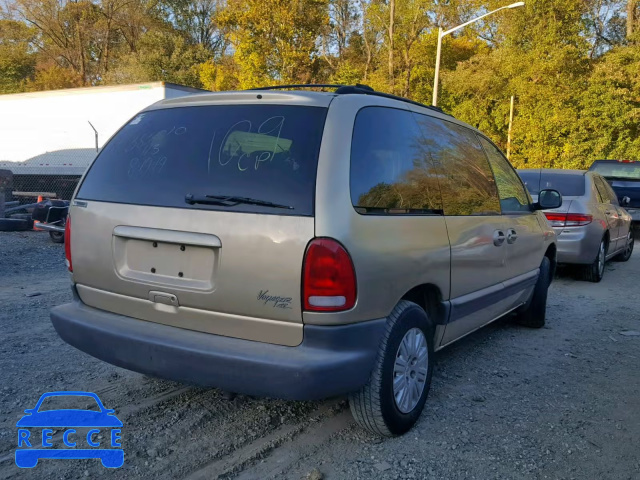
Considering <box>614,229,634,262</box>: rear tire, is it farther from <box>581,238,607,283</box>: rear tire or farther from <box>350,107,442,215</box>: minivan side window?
<box>350,107,442,215</box>: minivan side window

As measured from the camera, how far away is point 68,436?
3064 millimetres

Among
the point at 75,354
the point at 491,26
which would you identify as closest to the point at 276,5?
the point at 491,26

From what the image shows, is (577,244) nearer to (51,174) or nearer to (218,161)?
(218,161)

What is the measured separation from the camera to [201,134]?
306 cm

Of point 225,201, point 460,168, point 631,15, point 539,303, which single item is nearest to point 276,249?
point 225,201

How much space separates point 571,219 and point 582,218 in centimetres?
14

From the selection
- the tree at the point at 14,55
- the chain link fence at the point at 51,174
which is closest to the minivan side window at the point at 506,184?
the chain link fence at the point at 51,174

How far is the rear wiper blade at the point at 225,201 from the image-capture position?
268cm

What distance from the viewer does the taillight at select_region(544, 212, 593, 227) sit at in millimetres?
7449

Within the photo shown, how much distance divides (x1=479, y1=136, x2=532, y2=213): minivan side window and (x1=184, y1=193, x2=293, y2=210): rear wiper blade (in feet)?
7.76

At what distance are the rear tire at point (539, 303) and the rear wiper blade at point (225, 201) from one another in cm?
359

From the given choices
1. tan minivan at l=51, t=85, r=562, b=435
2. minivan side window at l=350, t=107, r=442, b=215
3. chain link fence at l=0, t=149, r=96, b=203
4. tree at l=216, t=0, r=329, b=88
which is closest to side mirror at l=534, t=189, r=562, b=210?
tan minivan at l=51, t=85, r=562, b=435

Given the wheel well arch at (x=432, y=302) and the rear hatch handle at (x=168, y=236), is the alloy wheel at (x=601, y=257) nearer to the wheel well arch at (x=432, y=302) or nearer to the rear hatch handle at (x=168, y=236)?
the wheel well arch at (x=432, y=302)

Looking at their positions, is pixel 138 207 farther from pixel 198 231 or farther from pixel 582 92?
pixel 582 92
